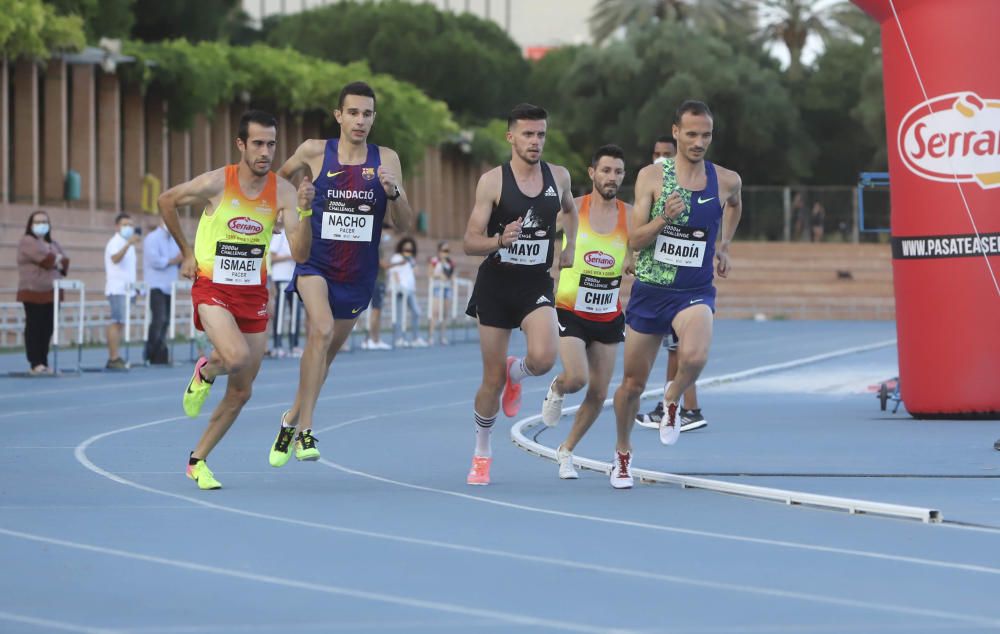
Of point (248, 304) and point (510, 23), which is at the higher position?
point (510, 23)

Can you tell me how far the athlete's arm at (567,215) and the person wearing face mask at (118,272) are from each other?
43.9ft

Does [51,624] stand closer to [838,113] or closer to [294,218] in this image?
[294,218]

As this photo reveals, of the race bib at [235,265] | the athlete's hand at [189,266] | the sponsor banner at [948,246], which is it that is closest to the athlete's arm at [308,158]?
the race bib at [235,265]

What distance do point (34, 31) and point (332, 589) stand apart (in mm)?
32702

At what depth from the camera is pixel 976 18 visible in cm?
1622

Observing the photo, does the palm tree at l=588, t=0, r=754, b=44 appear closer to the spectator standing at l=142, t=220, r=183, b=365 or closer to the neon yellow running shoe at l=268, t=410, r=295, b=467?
the spectator standing at l=142, t=220, r=183, b=365

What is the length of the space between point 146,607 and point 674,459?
6643 millimetres

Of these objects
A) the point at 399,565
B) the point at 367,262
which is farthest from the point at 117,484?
the point at 399,565

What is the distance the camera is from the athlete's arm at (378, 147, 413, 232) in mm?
11414

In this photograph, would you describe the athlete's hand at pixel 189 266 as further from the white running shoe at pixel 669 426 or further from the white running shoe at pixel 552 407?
the white running shoe at pixel 669 426

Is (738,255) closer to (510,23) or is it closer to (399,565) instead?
(510,23)

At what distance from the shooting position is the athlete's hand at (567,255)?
38.2ft

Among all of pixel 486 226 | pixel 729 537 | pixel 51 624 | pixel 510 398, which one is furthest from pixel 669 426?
pixel 51 624

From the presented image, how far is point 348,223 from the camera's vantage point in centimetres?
1154
